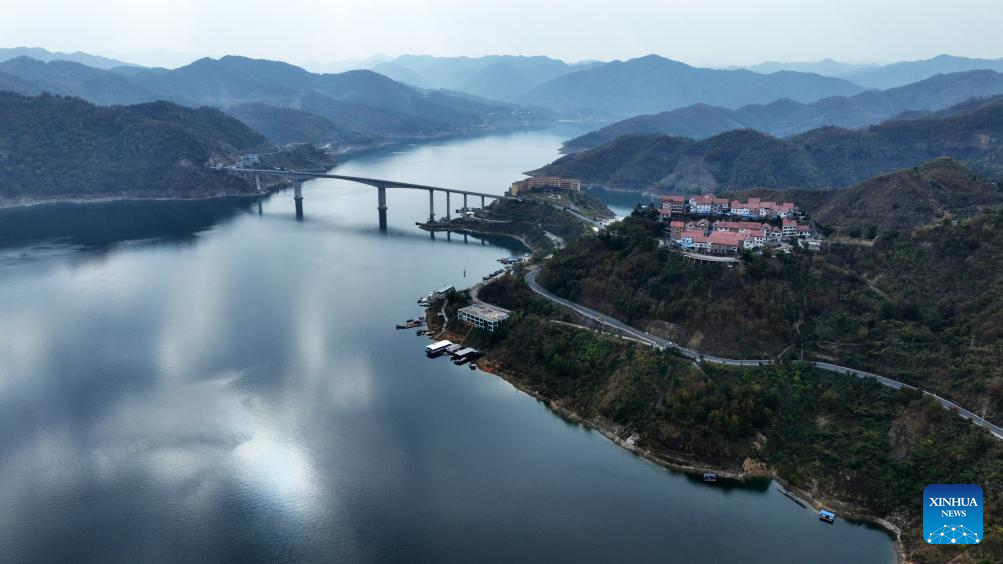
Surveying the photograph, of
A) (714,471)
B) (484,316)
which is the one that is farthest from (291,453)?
(714,471)

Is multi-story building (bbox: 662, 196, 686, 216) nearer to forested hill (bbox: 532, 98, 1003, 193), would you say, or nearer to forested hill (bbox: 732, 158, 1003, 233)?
forested hill (bbox: 732, 158, 1003, 233)

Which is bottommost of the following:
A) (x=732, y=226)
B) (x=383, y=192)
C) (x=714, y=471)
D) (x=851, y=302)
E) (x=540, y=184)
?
(x=714, y=471)

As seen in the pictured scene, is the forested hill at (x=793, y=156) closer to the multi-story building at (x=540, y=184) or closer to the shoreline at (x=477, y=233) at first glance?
the multi-story building at (x=540, y=184)

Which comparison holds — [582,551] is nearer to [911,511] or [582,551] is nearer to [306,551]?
[306,551]

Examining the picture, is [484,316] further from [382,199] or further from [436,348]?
[382,199]

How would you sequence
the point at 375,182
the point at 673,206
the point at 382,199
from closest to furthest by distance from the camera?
the point at 673,206, the point at 382,199, the point at 375,182

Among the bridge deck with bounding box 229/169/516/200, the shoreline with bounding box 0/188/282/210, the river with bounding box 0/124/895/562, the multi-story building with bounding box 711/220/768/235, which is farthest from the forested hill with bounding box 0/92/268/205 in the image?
the multi-story building with bounding box 711/220/768/235
